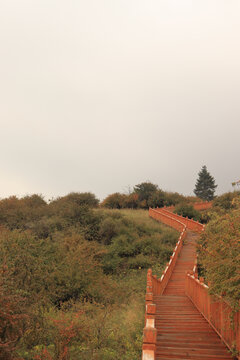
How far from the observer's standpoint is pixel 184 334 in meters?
7.87

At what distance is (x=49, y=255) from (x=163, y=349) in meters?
13.0

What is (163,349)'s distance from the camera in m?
6.81

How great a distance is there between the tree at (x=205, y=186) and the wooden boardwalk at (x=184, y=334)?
75.1 m

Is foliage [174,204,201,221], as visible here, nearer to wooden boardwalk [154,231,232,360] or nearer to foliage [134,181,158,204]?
foliage [134,181,158,204]

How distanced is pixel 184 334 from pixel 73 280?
918cm

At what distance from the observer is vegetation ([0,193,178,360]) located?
818cm

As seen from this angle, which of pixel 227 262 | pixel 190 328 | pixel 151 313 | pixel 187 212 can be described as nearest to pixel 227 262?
pixel 227 262

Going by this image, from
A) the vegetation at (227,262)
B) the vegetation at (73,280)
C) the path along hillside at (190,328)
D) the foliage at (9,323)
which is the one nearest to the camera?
the vegetation at (227,262)

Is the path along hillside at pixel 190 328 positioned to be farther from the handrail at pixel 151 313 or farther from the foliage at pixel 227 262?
the foliage at pixel 227 262

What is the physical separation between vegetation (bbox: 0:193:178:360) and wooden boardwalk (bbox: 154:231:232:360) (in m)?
1.16

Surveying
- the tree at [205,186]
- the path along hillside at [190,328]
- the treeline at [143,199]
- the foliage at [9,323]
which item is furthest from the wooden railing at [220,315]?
the tree at [205,186]

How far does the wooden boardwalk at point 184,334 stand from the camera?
6505 mm

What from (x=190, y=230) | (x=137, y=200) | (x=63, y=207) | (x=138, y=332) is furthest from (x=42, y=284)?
(x=137, y=200)

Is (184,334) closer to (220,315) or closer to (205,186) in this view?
(220,315)
